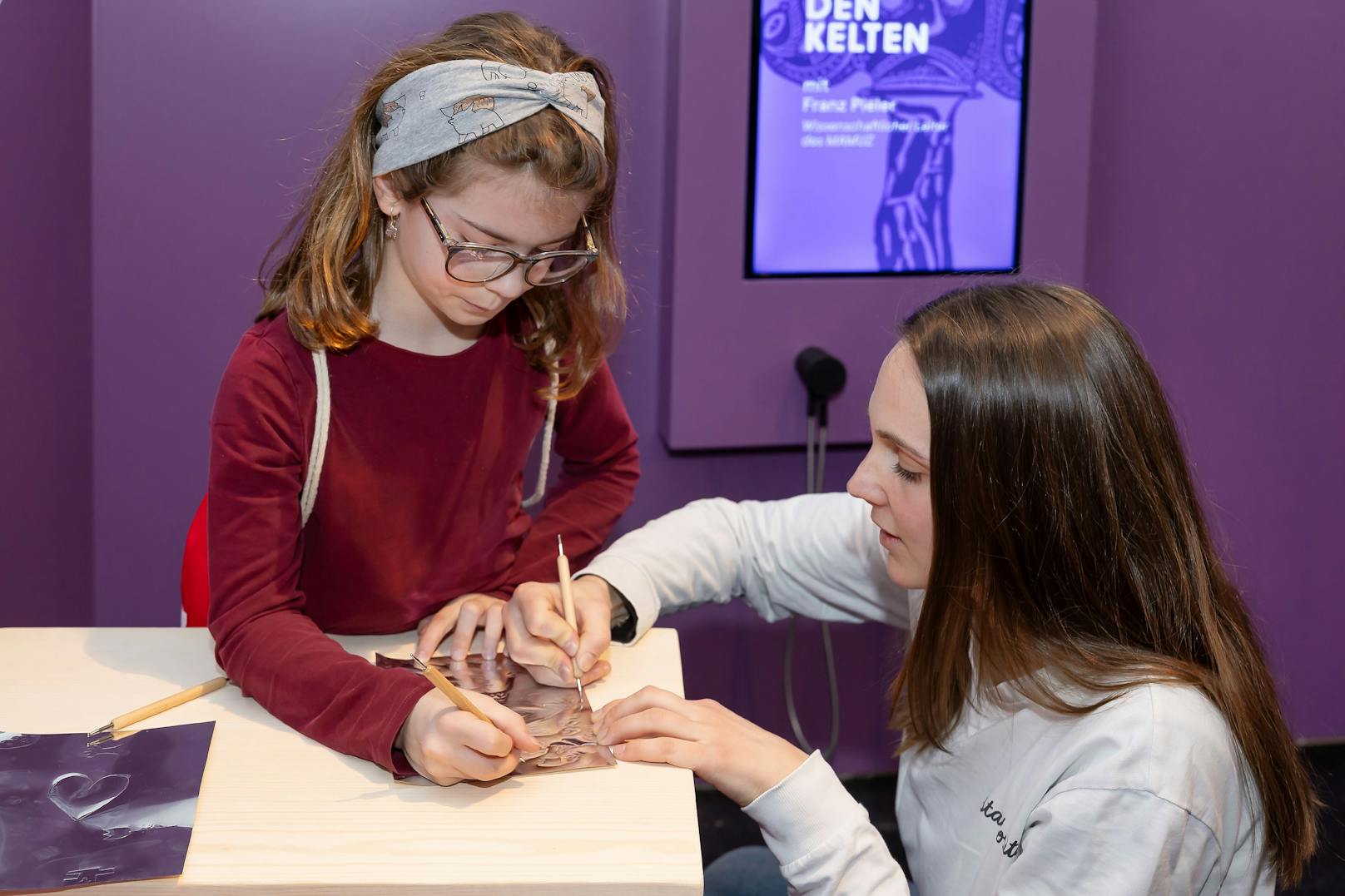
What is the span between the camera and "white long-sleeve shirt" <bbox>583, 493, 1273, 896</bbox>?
93 centimetres

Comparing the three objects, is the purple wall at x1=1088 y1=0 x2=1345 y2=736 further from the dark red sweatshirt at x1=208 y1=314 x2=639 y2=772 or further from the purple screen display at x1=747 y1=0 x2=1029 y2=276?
the dark red sweatshirt at x1=208 y1=314 x2=639 y2=772

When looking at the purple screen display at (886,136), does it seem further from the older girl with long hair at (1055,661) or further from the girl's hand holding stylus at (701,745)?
the girl's hand holding stylus at (701,745)

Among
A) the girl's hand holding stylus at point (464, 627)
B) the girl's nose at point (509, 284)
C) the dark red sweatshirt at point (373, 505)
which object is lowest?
the girl's hand holding stylus at point (464, 627)

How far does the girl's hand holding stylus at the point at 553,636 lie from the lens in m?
1.18

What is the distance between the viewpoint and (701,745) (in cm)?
104

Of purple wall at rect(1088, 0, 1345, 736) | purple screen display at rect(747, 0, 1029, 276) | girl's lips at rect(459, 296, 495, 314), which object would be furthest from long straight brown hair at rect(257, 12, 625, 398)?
purple wall at rect(1088, 0, 1345, 736)

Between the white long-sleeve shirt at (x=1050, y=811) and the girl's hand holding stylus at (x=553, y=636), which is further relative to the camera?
the girl's hand holding stylus at (x=553, y=636)

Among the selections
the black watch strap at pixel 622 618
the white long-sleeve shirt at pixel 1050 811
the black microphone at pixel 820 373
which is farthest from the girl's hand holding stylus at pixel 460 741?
the black microphone at pixel 820 373

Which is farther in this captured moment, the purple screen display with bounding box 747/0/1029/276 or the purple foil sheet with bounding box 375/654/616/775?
the purple screen display with bounding box 747/0/1029/276

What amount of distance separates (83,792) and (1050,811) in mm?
730

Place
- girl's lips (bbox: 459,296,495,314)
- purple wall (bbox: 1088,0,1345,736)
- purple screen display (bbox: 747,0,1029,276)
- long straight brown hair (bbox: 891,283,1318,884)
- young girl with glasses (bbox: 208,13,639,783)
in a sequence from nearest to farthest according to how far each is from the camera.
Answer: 1. long straight brown hair (bbox: 891,283,1318,884)
2. young girl with glasses (bbox: 208,13,639,783)
3. girl's lips (bbox: 459,296,495,314)
4. purple screen display (bbox: 747,0,1029,276)
5. purple wall (bbox: 1088,0,1345,736)

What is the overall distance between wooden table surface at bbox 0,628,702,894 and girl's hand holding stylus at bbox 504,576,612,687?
0.12ft

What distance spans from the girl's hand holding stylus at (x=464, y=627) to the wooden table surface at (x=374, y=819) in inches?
5.3

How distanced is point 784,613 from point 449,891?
31.4 inches
